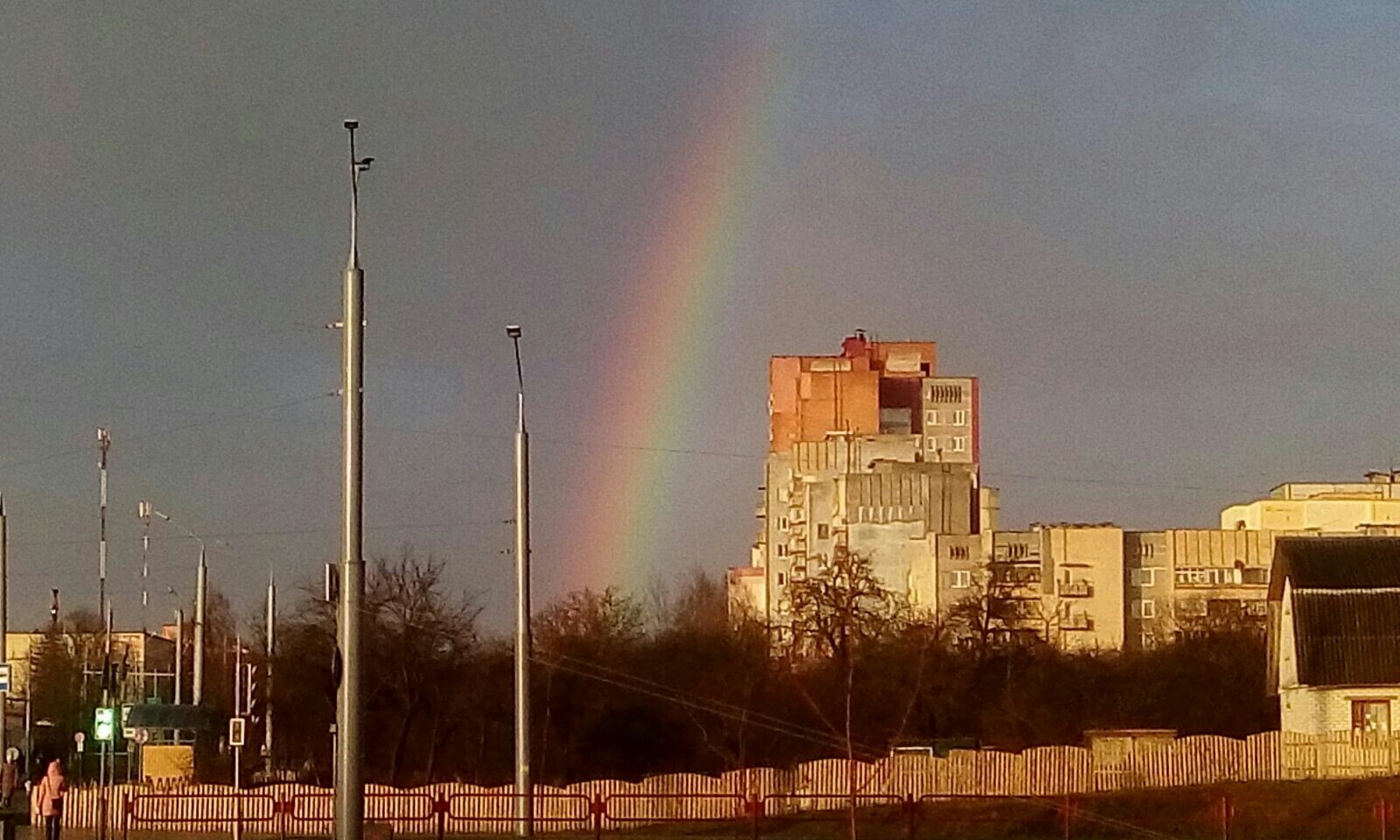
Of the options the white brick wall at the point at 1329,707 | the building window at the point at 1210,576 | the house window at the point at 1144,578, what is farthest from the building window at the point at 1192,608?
the white brick wall at the point at 1329,707

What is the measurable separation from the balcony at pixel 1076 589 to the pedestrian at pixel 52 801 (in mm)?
119894

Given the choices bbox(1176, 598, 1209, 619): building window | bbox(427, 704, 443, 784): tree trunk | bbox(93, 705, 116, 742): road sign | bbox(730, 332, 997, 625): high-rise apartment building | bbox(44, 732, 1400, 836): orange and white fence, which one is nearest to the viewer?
bbox(93, 705, 116, 742): road sign

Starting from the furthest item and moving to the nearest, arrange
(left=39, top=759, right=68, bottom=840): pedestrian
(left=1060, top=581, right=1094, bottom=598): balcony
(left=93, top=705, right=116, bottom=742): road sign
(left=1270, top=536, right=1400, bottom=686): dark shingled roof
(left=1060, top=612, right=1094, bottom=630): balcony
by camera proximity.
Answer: (left=1060, top=581, right=1094, bottom=598): balcony < (left=1060, top=612, right=1094, bottom=630): balcony < (left=1270, top=536, right=1400, bottom=686): dark shingled roof < (left=93, top=705, right=116, bottom=742): road sign < (left=39, top=759, right=68, bottom=840): pedestrian

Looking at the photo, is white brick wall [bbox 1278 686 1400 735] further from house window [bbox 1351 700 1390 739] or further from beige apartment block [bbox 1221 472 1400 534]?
beige apartment block [bbox 1221 472 1400 534]

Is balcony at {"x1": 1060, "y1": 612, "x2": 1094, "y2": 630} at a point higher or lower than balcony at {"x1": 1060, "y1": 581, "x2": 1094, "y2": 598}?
lower

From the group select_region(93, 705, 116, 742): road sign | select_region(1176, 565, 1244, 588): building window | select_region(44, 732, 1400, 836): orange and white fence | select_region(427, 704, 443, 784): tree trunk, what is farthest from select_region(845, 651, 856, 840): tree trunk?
select_region(1176, 565, 1244, 588): building window

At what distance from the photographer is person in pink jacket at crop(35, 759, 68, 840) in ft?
123

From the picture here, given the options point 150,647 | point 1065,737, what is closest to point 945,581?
point 150,647

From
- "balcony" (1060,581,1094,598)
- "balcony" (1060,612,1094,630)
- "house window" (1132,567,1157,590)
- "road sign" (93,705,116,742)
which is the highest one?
"house window" (1132,567,1157,590)

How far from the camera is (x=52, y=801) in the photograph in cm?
3762

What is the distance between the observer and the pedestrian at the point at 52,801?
37500 millimetres

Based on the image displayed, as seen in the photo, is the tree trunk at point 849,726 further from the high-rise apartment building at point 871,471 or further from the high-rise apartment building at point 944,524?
the high-rise apartment building at point 871,471

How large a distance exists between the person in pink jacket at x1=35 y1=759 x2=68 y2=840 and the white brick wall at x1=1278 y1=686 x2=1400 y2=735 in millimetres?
44582

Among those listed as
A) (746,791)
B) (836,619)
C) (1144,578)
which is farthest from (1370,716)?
(1144,578)
